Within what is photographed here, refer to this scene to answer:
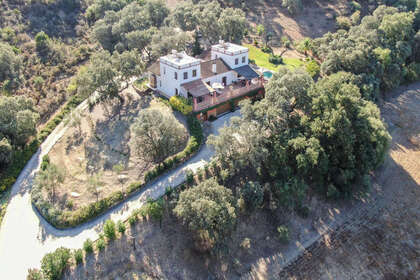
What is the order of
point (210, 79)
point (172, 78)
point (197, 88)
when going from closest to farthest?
1. point (197, 88)
2. point (172, 78)
3. point (210, 79)

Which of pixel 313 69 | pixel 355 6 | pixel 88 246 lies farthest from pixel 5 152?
pixel 355 6

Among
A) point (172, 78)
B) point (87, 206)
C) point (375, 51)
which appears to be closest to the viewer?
point (87, 206)

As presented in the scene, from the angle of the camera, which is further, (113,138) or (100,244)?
(113,138)

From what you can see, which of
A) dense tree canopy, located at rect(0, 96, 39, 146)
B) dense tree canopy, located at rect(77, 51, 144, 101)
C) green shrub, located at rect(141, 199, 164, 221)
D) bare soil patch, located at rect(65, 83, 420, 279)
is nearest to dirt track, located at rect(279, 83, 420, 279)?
bare soil patch, located at rect(65, 83, 420, 279)

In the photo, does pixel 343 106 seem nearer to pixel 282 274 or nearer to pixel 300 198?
pixel 300 198

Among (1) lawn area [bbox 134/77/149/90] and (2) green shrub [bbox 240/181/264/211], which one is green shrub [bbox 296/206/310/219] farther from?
(1) lawn area [bbox 134/77/149/90]

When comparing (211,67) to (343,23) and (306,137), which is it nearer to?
(306,137)
